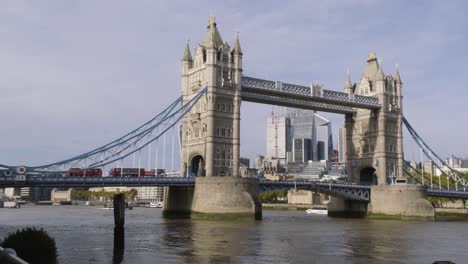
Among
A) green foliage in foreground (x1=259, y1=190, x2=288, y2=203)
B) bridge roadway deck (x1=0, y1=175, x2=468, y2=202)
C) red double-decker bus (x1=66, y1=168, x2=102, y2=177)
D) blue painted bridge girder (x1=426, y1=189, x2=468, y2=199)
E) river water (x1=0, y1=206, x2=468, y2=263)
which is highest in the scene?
red double-decker bus (x1=66, y1=168, x2=102, y2=177)

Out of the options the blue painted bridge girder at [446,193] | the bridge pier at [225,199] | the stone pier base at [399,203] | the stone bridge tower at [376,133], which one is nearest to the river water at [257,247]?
the bridge pier at [225,199]

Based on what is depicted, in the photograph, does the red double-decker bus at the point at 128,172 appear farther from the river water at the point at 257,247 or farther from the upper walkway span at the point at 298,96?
the river water at the point at 257,247

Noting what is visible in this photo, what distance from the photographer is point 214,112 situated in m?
72.2

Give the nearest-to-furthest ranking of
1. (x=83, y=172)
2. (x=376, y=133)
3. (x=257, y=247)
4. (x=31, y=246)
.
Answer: (x=31, y=246) < (x=257, y=247) < (x=83, y=172) < (x=376, y=133)

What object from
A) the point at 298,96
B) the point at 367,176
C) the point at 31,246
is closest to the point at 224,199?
the point at 298,96

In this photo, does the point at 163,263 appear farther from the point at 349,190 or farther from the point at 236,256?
the point at 349,190

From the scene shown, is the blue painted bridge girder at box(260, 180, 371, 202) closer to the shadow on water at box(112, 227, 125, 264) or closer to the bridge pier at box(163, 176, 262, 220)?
the bridge pier at box(163, 176, 262, 220)

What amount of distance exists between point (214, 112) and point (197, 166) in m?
10.2

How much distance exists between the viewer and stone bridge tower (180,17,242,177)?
71.9 meters

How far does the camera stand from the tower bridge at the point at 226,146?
213 feet

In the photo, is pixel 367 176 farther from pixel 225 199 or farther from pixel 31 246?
pixel 31 246

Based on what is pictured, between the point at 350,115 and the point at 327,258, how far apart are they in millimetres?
67085

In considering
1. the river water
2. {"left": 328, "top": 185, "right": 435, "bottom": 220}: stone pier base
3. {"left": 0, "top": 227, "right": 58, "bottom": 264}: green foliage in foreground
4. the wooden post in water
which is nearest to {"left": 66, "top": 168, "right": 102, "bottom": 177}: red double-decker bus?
the river water

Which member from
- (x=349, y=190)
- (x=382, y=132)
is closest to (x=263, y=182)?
(x=349, y=190)
